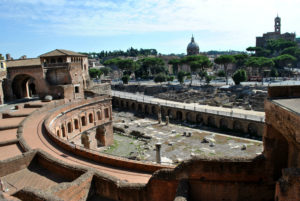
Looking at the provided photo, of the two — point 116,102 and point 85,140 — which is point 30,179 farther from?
point 116,102

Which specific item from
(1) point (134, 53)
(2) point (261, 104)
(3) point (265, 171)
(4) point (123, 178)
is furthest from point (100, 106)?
(1) point (134, 53)

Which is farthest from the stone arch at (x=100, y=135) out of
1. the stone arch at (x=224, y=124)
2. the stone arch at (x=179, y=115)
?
the stone arch at (x=224, y=124)

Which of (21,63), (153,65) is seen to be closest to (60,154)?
(21,63)

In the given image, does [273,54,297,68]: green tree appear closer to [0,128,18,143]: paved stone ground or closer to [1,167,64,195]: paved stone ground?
[0,128,18,143]: paved stone ground

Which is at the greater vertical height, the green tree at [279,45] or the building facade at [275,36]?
the building facade at [275,36]

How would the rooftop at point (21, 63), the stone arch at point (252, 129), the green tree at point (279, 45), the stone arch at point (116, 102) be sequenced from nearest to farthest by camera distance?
the stone arch at point (252, 129) < the rooftop at point (21, 63) < the stone arch at point (116, 102) < the green tree at point (279, 45)

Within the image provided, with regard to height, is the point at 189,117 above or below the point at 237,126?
above

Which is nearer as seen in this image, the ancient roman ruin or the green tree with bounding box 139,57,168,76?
the ancient roman ruin

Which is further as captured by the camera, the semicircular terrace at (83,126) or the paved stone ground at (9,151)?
the semicircular terrace at (83,126)

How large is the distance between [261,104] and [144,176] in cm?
4212

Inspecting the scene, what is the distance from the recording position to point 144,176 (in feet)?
48.0

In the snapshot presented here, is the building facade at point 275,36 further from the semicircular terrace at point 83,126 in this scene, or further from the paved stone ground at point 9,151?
the paved stone ground at point 9,151

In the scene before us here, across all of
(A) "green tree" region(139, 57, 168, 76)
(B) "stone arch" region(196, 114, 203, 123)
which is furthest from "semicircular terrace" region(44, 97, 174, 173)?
(A) "green tree" region(139, 57, 168, 76)

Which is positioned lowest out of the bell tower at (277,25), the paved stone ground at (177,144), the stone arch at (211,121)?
the paved stone ground at (177,144)
